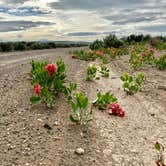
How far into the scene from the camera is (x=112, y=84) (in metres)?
14.0

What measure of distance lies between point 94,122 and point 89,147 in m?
1.53

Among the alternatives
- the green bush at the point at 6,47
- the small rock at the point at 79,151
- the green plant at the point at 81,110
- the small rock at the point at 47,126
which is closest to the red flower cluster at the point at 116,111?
the green plant at the point at 81,110

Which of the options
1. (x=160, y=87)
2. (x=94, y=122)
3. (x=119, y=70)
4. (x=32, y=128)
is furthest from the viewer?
(x=119, y=70)

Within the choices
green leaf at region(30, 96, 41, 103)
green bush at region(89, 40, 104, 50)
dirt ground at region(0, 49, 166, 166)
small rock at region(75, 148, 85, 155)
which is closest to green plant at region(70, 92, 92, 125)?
dirt ground at region(0, 49, 166, 166)

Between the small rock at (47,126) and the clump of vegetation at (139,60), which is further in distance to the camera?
the clump of vegetation at (139,60)

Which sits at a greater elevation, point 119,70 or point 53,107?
point 53,107

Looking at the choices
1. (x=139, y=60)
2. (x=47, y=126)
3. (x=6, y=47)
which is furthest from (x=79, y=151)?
(x=6, y=47)

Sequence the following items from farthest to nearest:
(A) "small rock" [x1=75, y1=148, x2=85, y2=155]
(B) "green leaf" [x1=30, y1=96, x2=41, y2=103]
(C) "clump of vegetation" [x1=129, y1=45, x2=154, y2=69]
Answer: (C) "clump of vegetation" [x1=129, y1=45, x2=154, y2=69] < (B) "green leaf" [x1=30, y1=96, x2=41, y2=103] < (A) "small rock" [x1=75, y1=148, x2=85, y2=155]

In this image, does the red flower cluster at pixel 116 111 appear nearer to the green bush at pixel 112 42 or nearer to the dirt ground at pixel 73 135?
the dirt ground at pixel 73 135

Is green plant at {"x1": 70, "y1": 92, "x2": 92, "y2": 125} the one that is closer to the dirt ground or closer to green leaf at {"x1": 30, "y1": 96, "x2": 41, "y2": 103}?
the dirt ground

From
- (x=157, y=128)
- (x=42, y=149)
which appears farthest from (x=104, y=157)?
(x=157, y=128)

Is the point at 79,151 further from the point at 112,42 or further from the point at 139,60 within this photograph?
the point at 112,42

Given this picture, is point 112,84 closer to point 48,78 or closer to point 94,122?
point 48,78

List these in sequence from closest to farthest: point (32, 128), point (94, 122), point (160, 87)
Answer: point (32, 128) < point (94, 122) < point (160, 87)
